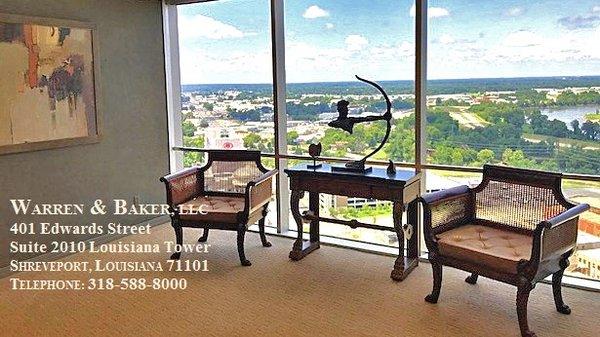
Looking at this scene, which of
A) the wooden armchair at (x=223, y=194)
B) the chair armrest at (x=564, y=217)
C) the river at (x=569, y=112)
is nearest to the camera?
the chair armrest at (x=564, y=217)

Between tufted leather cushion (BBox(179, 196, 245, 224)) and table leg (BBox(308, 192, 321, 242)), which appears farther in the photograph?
table leg (BBox(308, 192, 321, 242))

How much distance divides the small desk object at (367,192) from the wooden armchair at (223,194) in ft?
1.09

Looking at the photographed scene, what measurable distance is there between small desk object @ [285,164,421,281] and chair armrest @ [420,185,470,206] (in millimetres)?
305

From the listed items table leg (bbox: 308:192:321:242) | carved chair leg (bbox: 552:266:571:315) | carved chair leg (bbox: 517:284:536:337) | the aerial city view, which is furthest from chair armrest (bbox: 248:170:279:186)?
carved chair leg (bbox: 552:266:571:315)

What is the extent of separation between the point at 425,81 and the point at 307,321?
6.97ft

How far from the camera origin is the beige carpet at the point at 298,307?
10.4 feet

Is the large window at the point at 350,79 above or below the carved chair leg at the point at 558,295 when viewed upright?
above

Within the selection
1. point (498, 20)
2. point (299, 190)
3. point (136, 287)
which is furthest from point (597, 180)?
point (136, 287)

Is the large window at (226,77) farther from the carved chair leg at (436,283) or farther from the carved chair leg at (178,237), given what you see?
the carved chair leg at (436,283)

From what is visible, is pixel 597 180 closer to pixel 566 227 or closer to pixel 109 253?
pixel 566 227

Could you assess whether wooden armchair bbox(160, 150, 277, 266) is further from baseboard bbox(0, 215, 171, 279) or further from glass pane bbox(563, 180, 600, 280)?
glass pane bbox(563, 180, 600, 280)

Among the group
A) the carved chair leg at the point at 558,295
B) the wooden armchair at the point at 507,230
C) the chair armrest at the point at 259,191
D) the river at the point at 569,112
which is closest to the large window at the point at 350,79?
the chair armrest at the point at 259,191

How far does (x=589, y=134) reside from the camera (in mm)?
3678

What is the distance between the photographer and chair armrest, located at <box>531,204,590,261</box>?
9.55 feet
